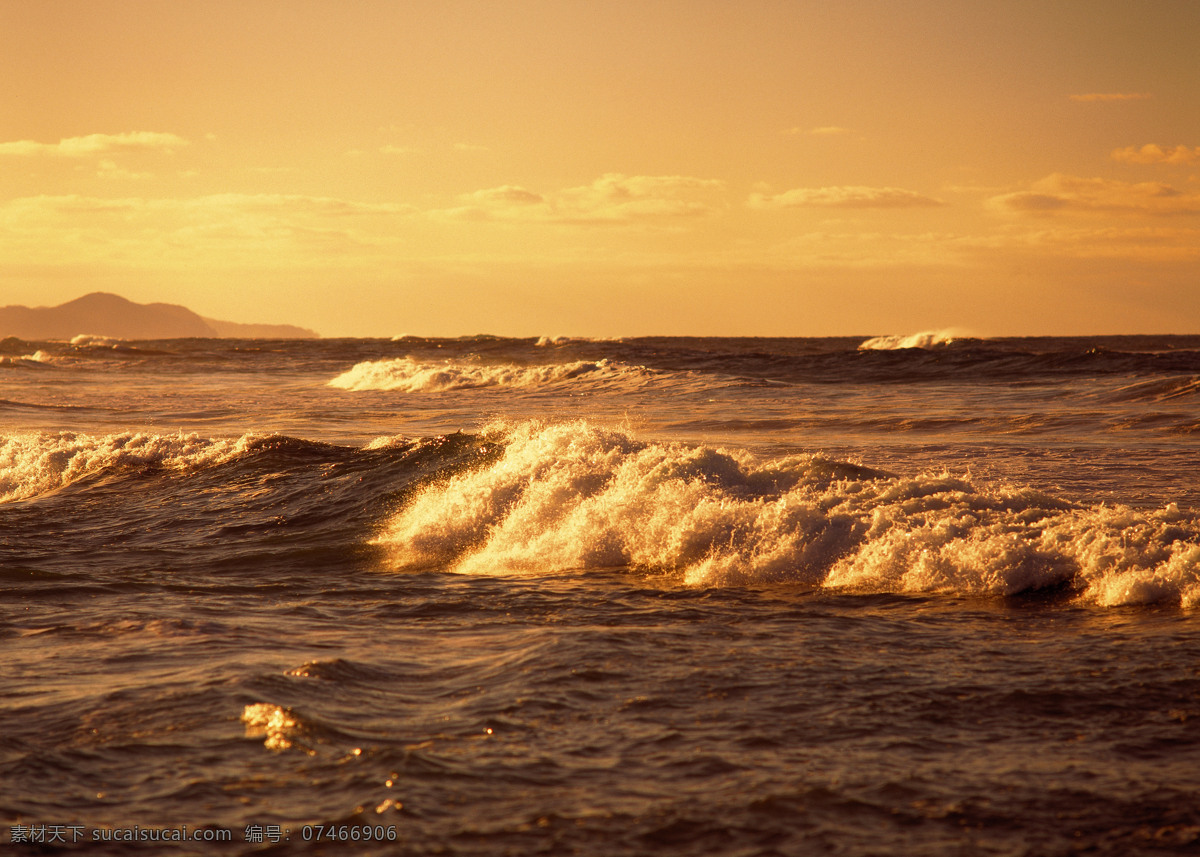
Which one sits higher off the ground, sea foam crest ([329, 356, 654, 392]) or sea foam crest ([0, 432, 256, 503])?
sea foam crest ([329, 356, 654, 392])

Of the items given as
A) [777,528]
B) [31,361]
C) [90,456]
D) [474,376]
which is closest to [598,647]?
[777,528]

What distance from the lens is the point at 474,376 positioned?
33594mm

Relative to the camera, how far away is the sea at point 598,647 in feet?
12.7

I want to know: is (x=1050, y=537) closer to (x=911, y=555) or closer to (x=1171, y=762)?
(x=911, y=555)

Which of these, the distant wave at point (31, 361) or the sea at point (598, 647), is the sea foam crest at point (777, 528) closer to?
the sea at point (598, 647)

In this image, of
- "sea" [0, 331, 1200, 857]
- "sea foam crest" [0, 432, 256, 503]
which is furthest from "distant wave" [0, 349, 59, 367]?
"sea" [0, 331, 1200, 857]

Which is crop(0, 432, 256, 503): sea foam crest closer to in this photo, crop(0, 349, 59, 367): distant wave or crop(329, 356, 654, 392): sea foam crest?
crop(329, 356, 654, 392): sea foam crest

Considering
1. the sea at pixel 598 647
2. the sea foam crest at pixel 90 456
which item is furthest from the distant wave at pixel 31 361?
the sea at pixel 598 647

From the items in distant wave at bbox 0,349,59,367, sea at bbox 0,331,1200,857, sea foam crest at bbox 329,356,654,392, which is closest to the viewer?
sea at bbox 0,331,1200,857

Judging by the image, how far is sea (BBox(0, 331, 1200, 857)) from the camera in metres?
3.88

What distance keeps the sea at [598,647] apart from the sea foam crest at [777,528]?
0.03 metres

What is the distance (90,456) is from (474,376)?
1919cm

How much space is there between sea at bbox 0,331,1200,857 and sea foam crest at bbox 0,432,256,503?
7cm

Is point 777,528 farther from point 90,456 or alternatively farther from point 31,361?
point 31,361
